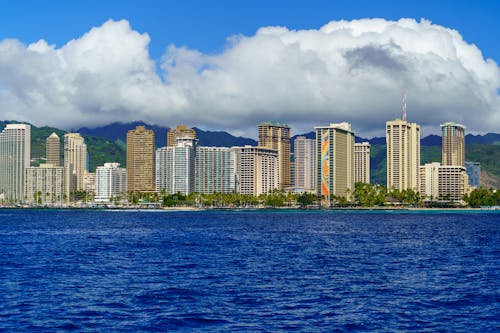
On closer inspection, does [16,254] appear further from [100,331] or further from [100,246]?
[100,331]

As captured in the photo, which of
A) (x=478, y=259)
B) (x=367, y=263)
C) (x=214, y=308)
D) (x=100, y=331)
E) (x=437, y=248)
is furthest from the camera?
(x=437, y=248)

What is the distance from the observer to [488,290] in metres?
51.5

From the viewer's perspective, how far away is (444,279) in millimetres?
57281

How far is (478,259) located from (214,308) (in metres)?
40.9

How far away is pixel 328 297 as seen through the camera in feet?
156

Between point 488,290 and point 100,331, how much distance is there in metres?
28.9

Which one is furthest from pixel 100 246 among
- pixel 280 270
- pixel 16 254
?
pixel 280 270

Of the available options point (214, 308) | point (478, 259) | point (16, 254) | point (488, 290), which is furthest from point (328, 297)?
point (16, 254)

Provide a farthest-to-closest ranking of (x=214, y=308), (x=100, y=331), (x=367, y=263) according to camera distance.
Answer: (x=367, y=263) < (x=214, y=308) < (x=100, y=331)

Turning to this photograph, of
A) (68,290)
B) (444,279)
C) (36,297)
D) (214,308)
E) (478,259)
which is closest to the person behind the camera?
(214,308)

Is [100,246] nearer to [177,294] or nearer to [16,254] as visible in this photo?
[16,254]

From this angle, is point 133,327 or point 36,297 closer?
point 133,327

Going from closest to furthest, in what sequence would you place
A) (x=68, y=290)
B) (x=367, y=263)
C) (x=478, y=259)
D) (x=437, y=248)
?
(x=68, y=290) < (x=367, y=263) < (x=478, y=259) < (x=437, y=248)

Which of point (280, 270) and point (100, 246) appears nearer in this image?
point (280, 270)
